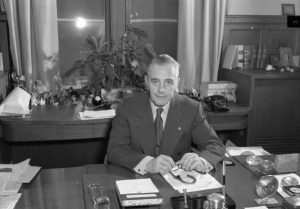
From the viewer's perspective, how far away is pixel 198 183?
1.72 metres

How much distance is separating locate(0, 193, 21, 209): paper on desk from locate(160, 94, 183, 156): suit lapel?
2.81 ft

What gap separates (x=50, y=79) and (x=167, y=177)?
1.99 meters

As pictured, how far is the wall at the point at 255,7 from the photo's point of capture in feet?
12.1

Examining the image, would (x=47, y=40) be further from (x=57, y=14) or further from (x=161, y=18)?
(x=161, y=18)

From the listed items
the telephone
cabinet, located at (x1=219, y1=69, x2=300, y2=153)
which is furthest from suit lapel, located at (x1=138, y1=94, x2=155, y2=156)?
cabinet, located at (x1=219, y1=69, x2=300, y2=153)

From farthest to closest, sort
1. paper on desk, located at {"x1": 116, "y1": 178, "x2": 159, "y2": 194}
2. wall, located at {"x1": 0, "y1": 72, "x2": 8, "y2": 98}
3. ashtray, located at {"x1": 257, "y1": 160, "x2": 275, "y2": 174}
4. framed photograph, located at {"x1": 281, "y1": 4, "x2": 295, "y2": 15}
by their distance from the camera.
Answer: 1. framed photograph, located at {"x1": 281, "y1": 4, "x2": 295, "y2": 15}
2. wall, located at {"x1": 0, "y1": 72, "x2": 8, "y2": 98}
3. ashtray, located at {"x1": 257, "y1": 160, "x2": 275, "y2": 174}
4. paper on desk, located at {"x1": 116, "y1": 178, "x2": 159, "y2": 194}

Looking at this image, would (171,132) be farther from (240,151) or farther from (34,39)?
(34,39)

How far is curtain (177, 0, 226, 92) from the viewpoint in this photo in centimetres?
355

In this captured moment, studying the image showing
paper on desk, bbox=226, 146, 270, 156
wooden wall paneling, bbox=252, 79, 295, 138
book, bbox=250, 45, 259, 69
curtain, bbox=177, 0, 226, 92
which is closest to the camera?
paper on desk, bbox=226, 146, 270, 156

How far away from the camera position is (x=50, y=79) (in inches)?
134

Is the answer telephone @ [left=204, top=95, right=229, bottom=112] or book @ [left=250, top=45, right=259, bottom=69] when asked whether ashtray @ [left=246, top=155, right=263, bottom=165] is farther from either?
book @ [left=250, top=45, right=259, bottom=69]

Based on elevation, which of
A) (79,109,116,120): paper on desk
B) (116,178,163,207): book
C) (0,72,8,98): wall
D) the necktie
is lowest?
(116,178,163,207): book

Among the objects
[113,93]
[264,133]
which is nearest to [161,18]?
[113,93]

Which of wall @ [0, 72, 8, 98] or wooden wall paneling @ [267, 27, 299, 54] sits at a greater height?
wooden wall paneling @ [267, 27, 299, 54]
